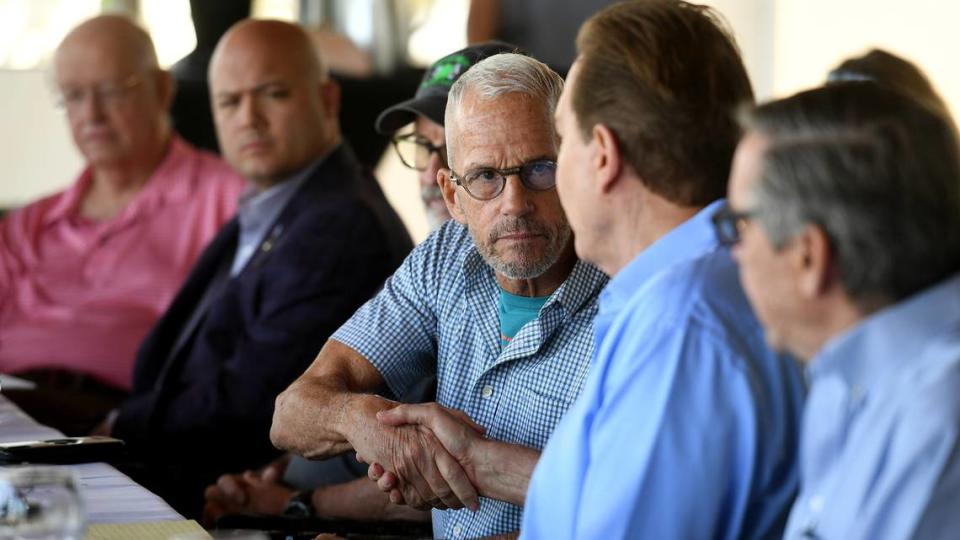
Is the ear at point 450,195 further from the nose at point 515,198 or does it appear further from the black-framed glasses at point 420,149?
the black-framed glasses at point 420,149

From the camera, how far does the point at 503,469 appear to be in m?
1.86

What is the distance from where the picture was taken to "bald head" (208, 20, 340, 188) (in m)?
3.56

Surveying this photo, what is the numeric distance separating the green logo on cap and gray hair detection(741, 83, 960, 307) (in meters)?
1.45

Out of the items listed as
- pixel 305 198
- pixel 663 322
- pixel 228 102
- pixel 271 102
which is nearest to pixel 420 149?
pixel 305 198

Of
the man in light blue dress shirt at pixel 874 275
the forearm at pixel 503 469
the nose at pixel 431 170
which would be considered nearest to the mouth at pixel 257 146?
the nose at pixel 431 170

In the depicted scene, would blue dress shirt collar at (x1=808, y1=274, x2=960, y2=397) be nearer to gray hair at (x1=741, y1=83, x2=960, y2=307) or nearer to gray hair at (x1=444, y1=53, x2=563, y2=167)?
gray hair at (x1=741, y1=83, x2=960, y2=307)

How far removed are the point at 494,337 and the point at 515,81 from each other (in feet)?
1.30

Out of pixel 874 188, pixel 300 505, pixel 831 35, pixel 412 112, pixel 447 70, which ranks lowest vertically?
pixel 831 35

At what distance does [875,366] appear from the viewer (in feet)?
3.79

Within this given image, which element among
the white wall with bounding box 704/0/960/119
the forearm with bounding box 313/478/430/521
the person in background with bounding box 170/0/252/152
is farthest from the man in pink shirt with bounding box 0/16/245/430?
the white wall with bounding box 704/0/960/119

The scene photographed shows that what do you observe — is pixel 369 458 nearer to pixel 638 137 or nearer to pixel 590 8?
pixel 638 137

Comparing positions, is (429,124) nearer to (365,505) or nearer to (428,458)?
(365,505)

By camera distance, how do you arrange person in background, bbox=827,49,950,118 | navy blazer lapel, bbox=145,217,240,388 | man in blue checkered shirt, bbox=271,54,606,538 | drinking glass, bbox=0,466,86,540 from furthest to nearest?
1. navy blazer lapel, bbox=145,217,240,388
2. man in blue checkered shirt, bbox=271,54,606,538
3. person in background, bbox=827,49,950,118
4. drinking glass, bbox=0,466,86,540

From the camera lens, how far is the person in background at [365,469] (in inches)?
95.7
